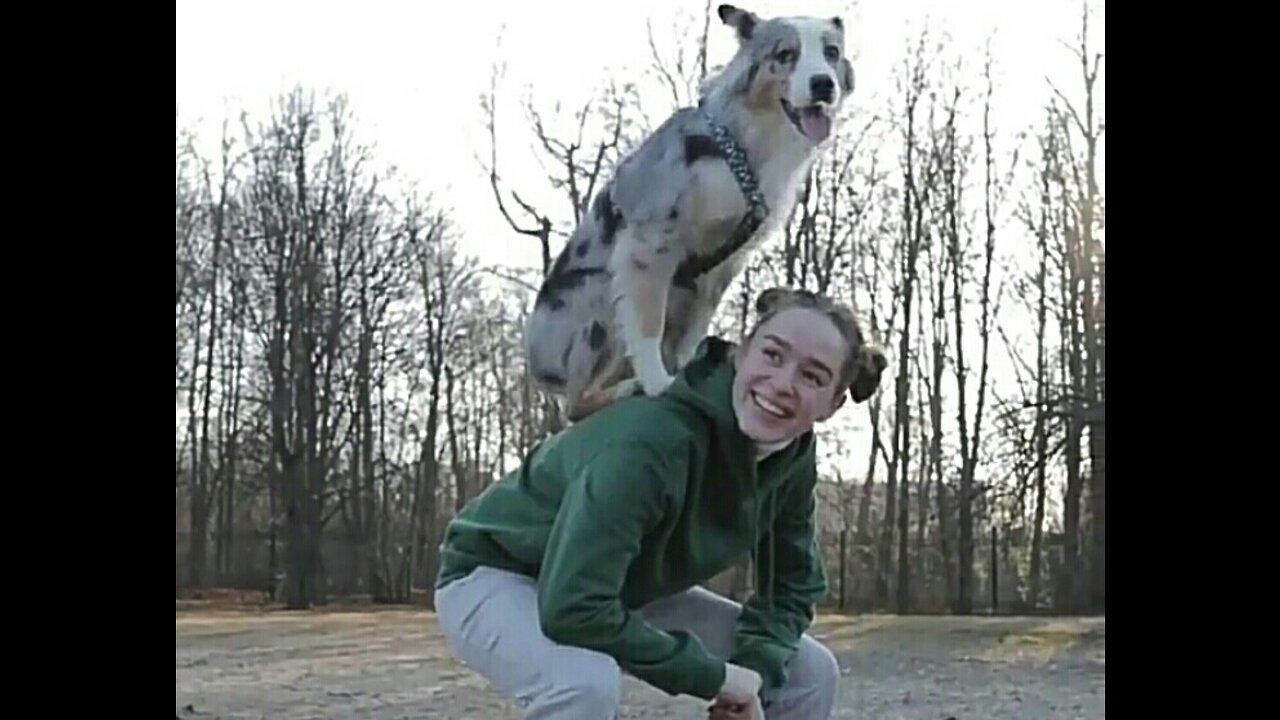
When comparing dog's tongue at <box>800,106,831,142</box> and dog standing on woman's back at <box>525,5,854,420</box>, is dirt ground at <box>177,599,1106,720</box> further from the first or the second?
dog's tongue at <box>800,106,831,142</box>

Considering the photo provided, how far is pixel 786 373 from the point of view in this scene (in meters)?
2.70

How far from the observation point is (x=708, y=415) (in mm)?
2711

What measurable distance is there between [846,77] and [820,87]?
0.09m

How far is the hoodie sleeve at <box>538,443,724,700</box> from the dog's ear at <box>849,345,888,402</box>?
0.34 metres

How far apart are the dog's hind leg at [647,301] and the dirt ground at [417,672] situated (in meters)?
0.73

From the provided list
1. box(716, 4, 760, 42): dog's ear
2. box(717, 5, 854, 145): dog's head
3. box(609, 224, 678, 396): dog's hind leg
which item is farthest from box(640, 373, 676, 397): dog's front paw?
box(716, 4, 760, 42): dog's ear

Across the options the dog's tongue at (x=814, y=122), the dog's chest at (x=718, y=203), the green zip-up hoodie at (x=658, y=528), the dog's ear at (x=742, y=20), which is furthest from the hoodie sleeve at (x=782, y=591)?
the dog's ear at (x=742, y=20)

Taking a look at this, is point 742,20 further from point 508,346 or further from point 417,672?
point 417,672

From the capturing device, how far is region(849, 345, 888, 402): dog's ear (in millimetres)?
2762

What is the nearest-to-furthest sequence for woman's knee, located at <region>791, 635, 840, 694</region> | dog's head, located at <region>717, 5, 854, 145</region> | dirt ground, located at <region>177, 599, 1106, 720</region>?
dog's head, located at <region>717, 5, 854, 145</region> < woman's knee, located at <region>791, 635, 840, 694</region> < dirt ground, located at <region>177, 599, 1106, 720</region>

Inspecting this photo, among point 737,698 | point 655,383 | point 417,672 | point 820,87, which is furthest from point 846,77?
point 417,672

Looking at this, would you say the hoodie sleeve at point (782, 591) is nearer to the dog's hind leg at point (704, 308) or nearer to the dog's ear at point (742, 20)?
the dog's hind leg at point (704, 308)
